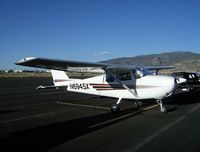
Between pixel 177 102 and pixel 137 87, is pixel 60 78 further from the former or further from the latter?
pixel 177 102

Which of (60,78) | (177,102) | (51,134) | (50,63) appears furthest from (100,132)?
(177,102)

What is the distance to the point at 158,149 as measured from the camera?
593cm

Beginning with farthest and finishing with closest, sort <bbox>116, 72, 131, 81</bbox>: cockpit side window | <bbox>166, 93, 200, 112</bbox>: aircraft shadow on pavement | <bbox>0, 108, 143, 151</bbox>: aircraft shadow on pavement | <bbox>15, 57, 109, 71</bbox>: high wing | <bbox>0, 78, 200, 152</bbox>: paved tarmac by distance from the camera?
<bbox>166, 93, 200, 112</bbox>: aircraft shadow on pavement < <bbox>116, 72, 131, 81</bbox>: cockpit side window < <bbox>15, 57, 109, 71</bbox>: high wing < <bbox>0, 108, 143, 151</bbox>: aircraft shadow on pavement < <bbox>0, 78, 200, 152</bbox>: paved tarmac

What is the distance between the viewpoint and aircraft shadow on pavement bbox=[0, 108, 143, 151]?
20.7ft

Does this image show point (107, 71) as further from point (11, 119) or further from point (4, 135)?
point (4, 135)

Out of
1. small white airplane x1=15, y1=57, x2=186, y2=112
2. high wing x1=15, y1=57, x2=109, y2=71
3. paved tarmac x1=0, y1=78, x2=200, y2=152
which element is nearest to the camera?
paved tarmac x1=0, y1=78, x2=200, y2=152

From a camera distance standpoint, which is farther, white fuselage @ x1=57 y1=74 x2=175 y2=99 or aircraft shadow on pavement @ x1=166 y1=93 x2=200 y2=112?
aircraft shadow on pavement @ x1=166 y1=93 x2=200 y2=112

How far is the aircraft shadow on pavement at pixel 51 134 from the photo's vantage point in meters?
6.32

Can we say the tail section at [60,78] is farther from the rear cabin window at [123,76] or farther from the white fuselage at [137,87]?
the rear cabin window at [123,76]

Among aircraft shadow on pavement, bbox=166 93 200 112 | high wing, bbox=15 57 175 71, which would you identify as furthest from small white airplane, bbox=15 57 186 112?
aircraft shadow on pavement, bbox=166 93 200 112

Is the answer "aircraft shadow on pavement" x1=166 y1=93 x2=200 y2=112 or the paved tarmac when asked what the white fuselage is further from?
"aircraft shadow on pavement" x1=166 y1=93 x2=200 y2=112

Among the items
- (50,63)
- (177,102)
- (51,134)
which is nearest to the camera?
(51,134)

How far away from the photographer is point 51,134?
746cm

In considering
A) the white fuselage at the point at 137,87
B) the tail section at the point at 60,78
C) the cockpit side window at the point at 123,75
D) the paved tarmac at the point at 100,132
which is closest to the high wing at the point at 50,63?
the cockpit side window at the point at 123,75
